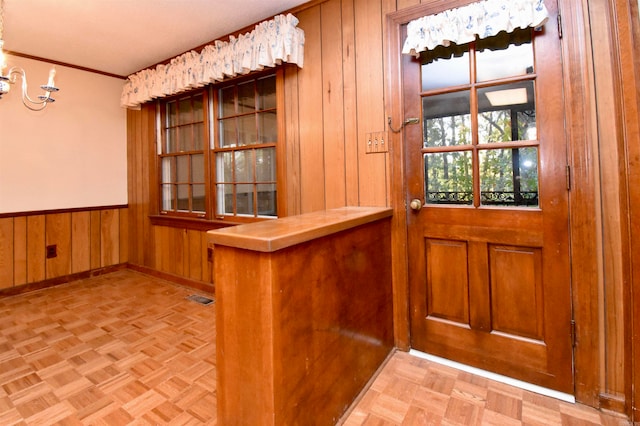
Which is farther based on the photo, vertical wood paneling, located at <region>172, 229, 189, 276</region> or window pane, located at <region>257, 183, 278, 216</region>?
vertical wood paneling, located at <region>172, 229, 189, 276</region>

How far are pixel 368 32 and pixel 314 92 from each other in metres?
0.53

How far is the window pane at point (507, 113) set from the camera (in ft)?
5.32

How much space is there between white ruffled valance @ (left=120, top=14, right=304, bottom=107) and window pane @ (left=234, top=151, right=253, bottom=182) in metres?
0.67

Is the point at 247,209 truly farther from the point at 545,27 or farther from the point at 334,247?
the point at 545,27

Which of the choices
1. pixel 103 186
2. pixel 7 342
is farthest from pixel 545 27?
pixel 103 186

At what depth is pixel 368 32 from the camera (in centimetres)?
203

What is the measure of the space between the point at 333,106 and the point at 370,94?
289 mm

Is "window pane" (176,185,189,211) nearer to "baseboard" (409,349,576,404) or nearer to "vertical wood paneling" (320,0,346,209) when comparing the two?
"vertical wood paneling" (320,0,346,209)

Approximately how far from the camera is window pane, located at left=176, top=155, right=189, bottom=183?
3463 millimetres

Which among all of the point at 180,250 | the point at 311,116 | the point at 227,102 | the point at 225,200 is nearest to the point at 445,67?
the point at 311,116

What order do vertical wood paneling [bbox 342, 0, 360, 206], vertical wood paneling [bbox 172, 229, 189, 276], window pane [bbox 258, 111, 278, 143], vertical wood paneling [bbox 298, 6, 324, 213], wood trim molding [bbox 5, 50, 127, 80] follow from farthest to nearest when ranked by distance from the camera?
1. vertical wood paneling [bbox 172, 229, 189, 276]
2. wood trim molding [bbox 5, 50, 127, 80]
3. window pane [bbox 258, 111, 278, 143]
4. vertical wood paneling [bbox 298, 6, 324, 213]
5. vertical wood paneling [bbox 342, 0, 360, 206]

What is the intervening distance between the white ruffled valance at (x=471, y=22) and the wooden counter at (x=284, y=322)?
1127 millimetres

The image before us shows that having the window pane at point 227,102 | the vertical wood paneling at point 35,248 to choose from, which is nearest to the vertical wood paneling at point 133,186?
the vertical wood paneling at point 35,248

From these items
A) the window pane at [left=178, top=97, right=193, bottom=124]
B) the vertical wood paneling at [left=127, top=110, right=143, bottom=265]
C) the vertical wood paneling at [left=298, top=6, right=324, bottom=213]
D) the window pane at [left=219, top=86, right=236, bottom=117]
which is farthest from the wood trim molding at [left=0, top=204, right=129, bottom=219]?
the vertical wood paneling at [left=298, top=6, right=324, bottom=213]
